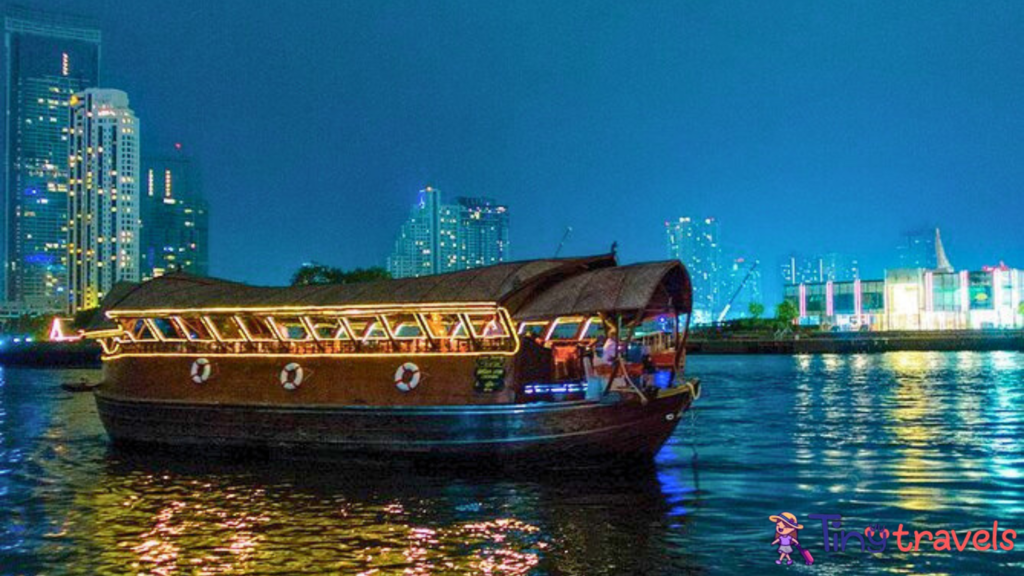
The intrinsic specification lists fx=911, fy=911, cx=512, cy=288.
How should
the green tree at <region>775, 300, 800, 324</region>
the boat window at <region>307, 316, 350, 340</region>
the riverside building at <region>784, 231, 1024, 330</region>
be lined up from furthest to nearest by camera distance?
the green tree at <region>775, 300, 800, 324</region>, the riverside building at <region>784, 231, 1024, 330</region>, the boat window at <region>307, 316, 350, 340</region>

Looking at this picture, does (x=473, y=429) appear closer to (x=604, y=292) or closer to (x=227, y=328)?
(x=604, y=292)

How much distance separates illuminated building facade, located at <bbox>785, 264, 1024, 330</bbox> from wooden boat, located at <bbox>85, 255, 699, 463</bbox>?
110 metres

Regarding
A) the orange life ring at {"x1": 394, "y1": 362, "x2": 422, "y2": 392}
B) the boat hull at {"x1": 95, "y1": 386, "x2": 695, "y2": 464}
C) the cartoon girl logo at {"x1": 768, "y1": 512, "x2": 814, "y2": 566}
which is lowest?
the cartoon girl logo at {"x1": 768, "y1": 512, "x2": 814, "y2": 566}

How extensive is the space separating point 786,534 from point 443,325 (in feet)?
31.3

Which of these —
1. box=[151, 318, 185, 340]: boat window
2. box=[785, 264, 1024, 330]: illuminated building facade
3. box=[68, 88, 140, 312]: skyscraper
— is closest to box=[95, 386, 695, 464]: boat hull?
box=[151, 318, 185, 340]: boat window

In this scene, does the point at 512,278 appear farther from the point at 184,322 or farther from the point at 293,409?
the point at 184,322

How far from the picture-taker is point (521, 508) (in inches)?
606

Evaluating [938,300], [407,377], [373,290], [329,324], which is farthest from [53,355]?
[938,300]

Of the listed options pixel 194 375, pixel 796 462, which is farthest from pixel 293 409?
pixel 796 462

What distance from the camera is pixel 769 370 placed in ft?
204

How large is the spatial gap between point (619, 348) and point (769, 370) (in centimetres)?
4741

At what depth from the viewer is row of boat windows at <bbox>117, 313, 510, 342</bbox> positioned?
18594 millimetres

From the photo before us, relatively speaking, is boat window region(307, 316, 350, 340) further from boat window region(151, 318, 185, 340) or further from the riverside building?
the riverside building

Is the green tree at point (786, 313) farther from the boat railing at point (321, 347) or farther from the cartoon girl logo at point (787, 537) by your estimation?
the cartoon girl logo at point (787, 537)
